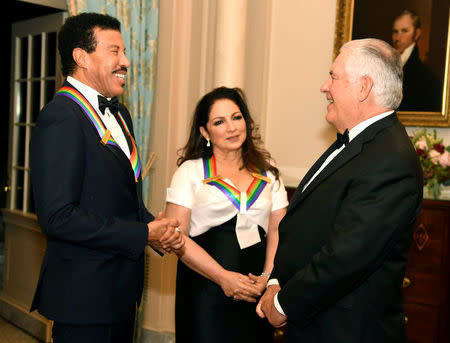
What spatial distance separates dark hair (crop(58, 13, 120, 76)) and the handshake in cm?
73

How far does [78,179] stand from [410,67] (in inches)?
109

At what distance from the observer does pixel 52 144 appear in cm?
194

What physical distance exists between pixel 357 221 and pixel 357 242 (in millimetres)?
68

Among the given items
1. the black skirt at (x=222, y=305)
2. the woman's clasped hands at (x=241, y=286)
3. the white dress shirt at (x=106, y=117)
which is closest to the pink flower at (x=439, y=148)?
the black skirt at (x=222, y=305)

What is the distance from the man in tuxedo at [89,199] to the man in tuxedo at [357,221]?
0.62m

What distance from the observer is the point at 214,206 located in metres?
2.68

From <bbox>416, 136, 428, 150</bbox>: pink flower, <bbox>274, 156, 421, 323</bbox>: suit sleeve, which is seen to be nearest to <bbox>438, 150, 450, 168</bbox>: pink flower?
<bbox>416, 136, 428, 150</bbox>: pink flower

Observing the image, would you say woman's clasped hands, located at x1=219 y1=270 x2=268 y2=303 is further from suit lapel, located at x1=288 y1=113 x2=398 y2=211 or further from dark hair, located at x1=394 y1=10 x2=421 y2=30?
dark hair, located at x1=394 y1=10 x2=421 y2=30

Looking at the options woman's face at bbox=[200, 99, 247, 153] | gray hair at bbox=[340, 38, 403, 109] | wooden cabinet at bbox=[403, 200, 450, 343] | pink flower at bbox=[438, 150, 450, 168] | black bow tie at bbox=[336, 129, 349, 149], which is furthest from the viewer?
pink flower at bbox=[438, 150, 450, 168]

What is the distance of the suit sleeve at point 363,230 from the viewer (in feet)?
5.69

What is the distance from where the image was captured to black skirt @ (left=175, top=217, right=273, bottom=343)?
266 centimetres

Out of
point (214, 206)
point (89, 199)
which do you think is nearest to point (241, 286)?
point (214, 206)

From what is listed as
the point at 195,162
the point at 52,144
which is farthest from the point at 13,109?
the point at 52,144

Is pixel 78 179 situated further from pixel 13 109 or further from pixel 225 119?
pixel 13 109
